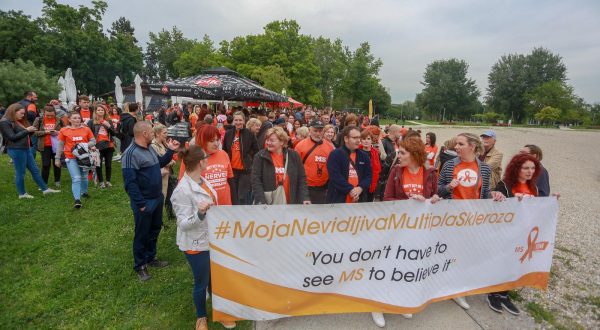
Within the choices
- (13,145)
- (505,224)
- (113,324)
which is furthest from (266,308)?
(13,145)

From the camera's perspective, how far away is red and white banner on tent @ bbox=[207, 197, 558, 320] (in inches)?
114

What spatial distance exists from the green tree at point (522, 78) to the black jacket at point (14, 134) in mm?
87865

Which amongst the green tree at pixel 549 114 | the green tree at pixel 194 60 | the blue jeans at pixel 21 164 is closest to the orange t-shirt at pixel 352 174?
the blue jeans at pixel 21 164

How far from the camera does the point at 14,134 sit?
6250 millimetres

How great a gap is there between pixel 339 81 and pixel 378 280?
189 feet

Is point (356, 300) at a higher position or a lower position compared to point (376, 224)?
lower

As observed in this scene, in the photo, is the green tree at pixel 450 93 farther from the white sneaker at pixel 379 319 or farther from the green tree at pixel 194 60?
the white sneaker at pixel 379 319

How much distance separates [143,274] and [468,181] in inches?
172

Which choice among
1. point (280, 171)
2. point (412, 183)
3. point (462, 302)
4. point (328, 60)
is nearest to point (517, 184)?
point (412, 183)

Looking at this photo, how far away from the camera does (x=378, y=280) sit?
10.7 ft

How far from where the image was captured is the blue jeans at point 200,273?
2898mm

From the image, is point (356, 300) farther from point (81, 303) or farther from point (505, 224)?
point (81, 303)

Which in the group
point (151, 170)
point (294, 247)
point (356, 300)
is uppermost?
point (151, 170)

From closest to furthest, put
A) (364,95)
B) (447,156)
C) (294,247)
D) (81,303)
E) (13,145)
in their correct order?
(294,247)
(81,303)
(447,156)
(13,145)
(364,95)
